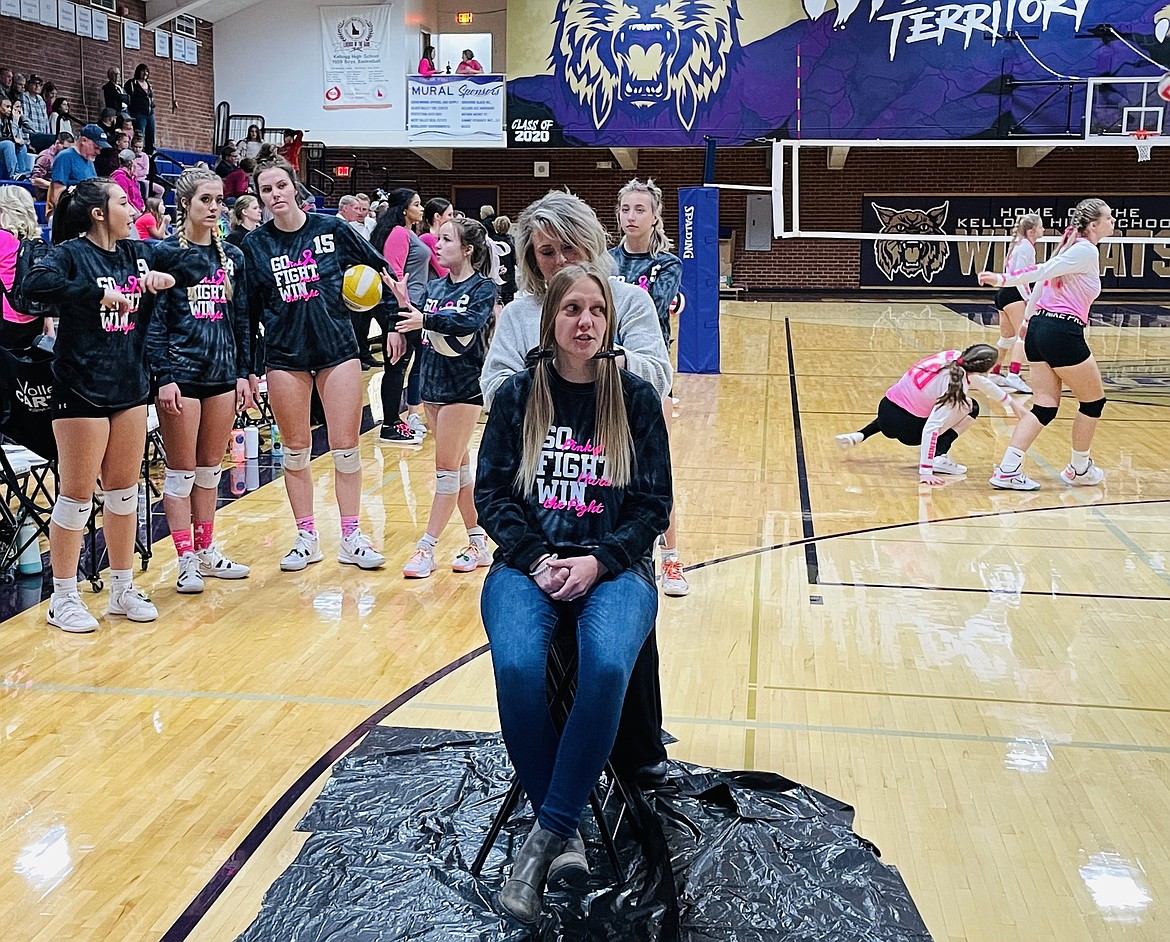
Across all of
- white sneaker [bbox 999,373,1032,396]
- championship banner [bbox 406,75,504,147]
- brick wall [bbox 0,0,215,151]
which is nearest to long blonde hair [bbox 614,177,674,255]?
white sneaker [bbox 999,373,1032,396]

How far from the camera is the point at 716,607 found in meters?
5.11

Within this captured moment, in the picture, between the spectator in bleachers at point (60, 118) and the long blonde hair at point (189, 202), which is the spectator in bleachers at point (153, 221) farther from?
the spectator in bleachers at point (60, 118)

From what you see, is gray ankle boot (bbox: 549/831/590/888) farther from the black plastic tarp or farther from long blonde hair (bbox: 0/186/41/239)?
long blonde hair (bbox: 0/186/41/239)

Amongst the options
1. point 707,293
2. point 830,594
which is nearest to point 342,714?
point 830,594

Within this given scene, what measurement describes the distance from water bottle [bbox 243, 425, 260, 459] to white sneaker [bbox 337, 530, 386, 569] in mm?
2519

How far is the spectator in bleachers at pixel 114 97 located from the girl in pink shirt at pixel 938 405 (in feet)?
44.6

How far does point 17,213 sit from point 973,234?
21.8 metres

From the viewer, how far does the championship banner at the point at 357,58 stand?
20.8 metres

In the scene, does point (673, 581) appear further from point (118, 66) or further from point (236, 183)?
point (118, 66)

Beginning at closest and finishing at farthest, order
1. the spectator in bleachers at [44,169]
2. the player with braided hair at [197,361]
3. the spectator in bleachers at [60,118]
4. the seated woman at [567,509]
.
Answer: the seated woman at [567,509] → the player with braided hair at [197,361] → the spectator in bleachers at [44,169] → the spectator in bleachers at [60,118]

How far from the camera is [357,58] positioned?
20828 millimetres

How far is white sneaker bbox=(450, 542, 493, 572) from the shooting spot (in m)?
5.60

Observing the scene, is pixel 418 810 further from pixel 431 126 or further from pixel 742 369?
pixel 431 126

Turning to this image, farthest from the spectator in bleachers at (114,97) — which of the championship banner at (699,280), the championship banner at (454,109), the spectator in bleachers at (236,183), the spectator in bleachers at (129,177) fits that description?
the championship banner at (699,280)
